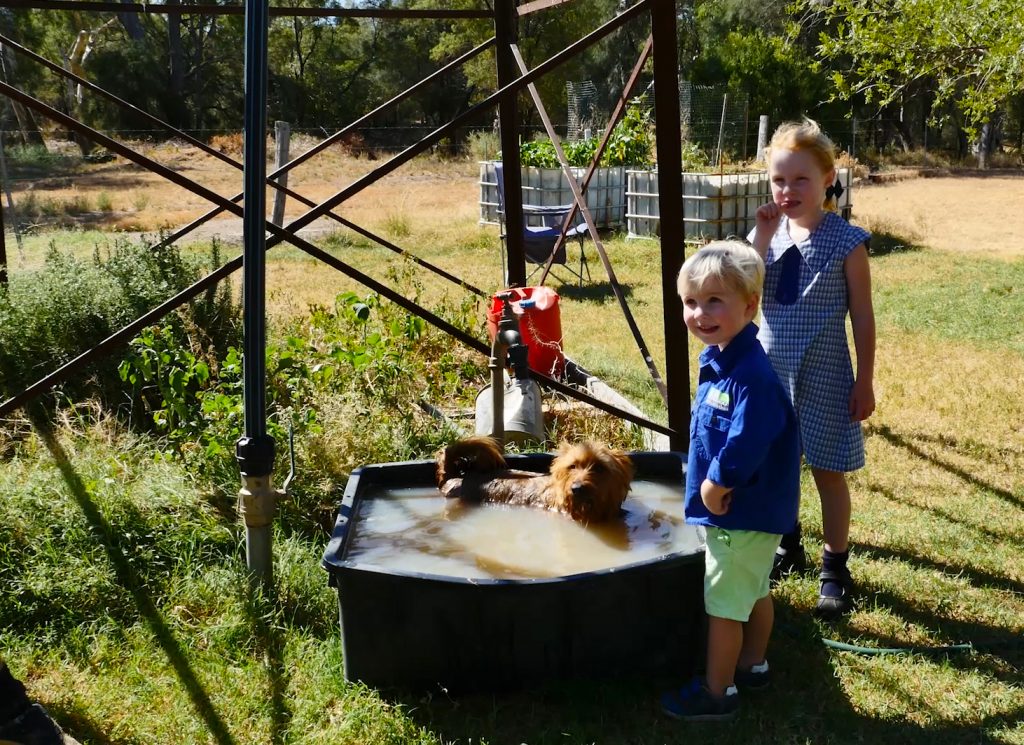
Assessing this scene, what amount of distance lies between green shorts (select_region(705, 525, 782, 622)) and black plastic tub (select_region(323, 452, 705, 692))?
112 millimetres

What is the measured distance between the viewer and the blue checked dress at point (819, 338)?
3.40 m

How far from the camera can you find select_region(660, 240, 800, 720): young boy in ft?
8.74

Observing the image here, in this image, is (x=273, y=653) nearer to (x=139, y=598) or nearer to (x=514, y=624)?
(x=139, y=598)

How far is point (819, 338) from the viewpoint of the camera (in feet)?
11.3

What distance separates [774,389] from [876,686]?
1.14 metres

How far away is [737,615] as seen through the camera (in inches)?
111

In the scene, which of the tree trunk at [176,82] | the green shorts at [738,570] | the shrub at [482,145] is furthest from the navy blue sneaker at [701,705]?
the tree trunk at [176,82]

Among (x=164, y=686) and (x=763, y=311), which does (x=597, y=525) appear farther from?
(x=164, y=686)

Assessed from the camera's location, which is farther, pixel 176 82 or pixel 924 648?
pixel 176 82

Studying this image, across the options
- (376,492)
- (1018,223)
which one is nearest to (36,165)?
(1018,223)

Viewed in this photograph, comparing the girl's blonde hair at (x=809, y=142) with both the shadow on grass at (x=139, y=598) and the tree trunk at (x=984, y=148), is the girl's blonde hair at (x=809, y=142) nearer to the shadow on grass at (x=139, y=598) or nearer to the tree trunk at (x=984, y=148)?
the shadow on grass at (x=139, y=598)

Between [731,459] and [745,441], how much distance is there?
0.21ft

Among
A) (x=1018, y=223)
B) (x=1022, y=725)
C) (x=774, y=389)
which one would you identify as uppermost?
(x=1018, y=223)

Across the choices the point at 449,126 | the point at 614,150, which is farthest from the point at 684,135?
the point at 449,126
